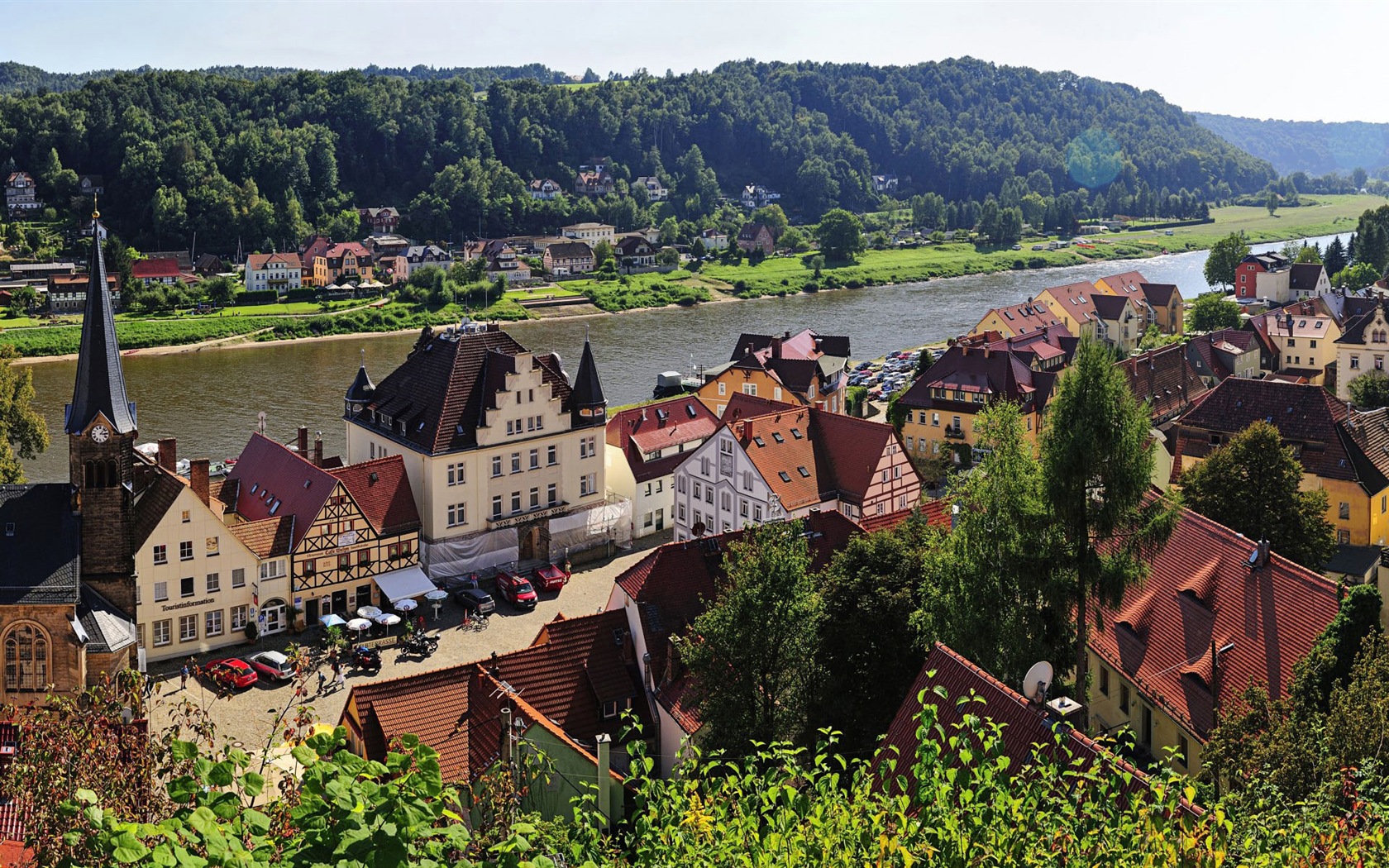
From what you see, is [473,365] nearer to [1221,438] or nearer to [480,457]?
[480,457]

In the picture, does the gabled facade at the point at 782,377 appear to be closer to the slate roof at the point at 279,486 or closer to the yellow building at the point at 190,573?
the slate roof at the point at 279,486

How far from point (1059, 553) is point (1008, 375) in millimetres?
25393

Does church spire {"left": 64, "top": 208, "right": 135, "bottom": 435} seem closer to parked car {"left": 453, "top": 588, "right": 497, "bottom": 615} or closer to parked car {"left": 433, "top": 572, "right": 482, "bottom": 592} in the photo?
parked car {"left": 453, "top": 588, "right": 497, "bottom": 615}

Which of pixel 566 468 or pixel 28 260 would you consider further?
pixel 28 260

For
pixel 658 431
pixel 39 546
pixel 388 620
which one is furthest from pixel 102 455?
pixel 658 431

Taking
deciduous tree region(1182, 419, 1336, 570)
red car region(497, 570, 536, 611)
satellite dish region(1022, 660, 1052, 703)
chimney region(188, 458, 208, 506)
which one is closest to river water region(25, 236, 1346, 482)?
chimney region(188, 458, 208, 506)

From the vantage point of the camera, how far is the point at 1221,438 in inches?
1405

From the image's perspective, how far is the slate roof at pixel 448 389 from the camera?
32312 millimetres

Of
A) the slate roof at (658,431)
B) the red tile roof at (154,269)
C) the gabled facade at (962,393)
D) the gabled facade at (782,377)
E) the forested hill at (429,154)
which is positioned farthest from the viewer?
the forested hill at (429,154)

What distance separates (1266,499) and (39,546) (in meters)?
23.4

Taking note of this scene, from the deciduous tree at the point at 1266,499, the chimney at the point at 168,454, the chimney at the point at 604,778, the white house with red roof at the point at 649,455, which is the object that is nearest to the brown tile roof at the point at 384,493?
the chimney at the point at 168,454

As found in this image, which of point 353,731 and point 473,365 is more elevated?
point 473,365

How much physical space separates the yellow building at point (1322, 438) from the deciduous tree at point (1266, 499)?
332cm

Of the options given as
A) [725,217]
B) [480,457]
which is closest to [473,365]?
[480,457]
